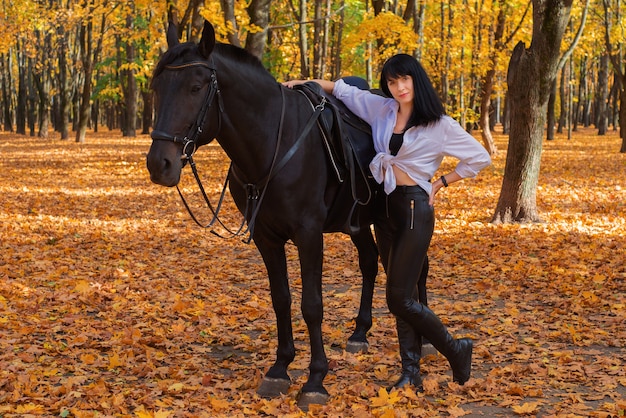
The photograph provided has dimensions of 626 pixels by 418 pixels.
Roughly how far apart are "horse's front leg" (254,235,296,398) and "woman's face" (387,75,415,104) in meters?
1.23

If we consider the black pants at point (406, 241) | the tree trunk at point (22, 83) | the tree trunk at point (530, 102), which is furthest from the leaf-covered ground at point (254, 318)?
the tree trunk at point (22, 83)

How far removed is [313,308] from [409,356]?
796 mm

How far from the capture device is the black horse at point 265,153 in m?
4.04

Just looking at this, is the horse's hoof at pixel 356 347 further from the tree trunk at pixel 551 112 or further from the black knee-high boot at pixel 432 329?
the tree trunk at pixel 551 112

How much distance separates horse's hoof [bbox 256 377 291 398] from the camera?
4.92 meters

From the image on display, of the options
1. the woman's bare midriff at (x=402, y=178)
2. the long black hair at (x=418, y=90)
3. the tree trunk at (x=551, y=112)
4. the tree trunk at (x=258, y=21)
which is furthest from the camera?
the tree trunk at (x=551, y=112)

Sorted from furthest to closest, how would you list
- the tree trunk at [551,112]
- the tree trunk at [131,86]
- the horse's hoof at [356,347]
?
the tree trunk at [131,86] → the tree trunk at [551,112] → the horse's hoof at [356,347]

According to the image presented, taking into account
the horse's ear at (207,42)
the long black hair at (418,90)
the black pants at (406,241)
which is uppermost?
the horse's ear at (207,42)

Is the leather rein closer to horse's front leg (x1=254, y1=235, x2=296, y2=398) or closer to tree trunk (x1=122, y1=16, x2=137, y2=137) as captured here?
horse's front leg (x1=254, y1=235, x2=296, y2=398)

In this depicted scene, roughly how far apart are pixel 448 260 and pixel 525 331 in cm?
315

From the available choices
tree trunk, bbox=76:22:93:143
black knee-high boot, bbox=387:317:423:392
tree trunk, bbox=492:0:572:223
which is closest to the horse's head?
black knee-high boot, bbox=387:317:423:392

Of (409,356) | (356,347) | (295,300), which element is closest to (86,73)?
(295,300)

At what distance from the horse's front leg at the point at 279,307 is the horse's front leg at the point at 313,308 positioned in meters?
0.21

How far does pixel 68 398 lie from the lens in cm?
471
